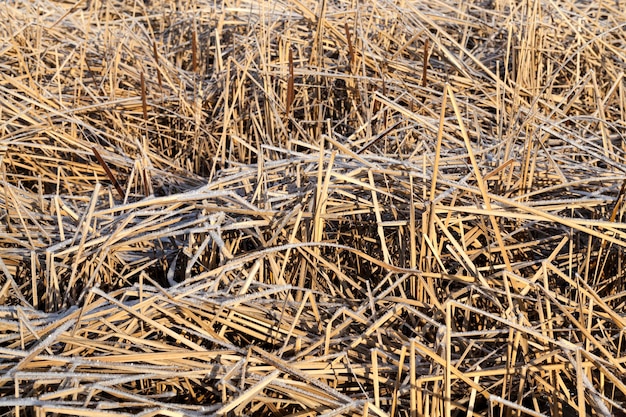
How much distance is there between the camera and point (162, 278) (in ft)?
6.11

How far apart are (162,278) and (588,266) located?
1.06 m

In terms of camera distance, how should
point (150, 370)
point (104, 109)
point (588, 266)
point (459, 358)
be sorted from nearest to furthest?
point (150, 370) < point (459, 358) < point (588, 266) < point (104, 109)

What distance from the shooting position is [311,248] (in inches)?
69.2

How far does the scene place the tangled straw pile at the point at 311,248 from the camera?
1.47m

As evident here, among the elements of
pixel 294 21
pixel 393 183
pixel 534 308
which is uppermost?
pixel 294 21

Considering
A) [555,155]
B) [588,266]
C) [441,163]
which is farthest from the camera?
[555,155]

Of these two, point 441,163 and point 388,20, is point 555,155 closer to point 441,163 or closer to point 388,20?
point 441,163

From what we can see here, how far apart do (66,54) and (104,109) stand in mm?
477

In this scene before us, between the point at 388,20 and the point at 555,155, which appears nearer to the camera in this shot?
the point at 555,155

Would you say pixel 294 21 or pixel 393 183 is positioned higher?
pixel 294 21

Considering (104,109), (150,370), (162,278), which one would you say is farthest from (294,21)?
(150,370)

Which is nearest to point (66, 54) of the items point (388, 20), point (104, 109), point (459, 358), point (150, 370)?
point (104, 109)

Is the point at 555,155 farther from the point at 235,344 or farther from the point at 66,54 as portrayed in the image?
the point at 66,54

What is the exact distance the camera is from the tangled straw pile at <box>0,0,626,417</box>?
4.82ft
